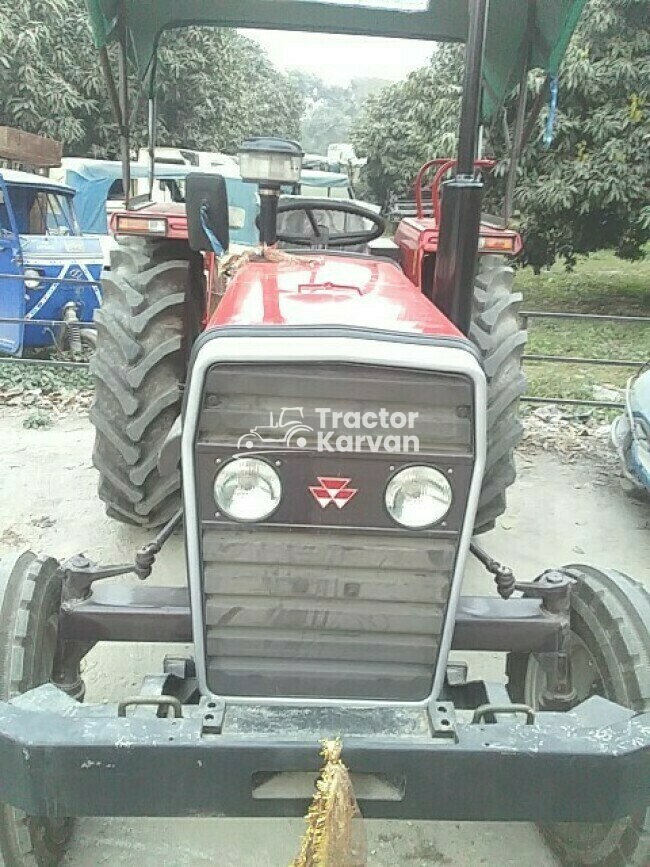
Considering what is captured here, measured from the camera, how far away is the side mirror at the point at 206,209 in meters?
2.60

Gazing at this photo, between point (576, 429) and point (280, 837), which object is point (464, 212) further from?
point (576, 429)

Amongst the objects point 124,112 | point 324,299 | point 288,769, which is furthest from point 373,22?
point 288,769

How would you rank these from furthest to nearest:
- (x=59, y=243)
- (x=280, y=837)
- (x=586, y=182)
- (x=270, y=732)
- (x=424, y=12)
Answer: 1. (x=586, y=182)
2. (x=59, y=243)
3. (x=424, y=12)
4. (x=280, y=837)
5. (x=270, y=732)

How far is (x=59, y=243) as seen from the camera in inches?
368

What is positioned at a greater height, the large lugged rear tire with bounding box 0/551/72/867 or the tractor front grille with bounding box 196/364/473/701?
the tractor front grille with bounding box 196/364/473/701

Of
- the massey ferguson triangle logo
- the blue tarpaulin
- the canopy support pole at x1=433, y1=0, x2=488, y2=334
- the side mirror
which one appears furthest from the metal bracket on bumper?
the blue tarpaulin

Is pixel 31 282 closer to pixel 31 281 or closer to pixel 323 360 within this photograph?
pixel 31 281

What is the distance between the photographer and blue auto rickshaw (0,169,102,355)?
8.33m

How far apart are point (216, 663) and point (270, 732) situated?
282mm

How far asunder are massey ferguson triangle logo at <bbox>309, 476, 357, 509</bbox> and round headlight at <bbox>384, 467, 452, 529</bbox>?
0.28 ft

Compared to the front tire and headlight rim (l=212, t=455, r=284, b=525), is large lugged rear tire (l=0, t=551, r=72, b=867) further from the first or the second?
Result: the front tire

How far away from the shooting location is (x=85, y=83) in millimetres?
16812

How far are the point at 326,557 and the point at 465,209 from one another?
0.99 m

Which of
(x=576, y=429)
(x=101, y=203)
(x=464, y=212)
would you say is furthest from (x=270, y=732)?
(x=101, y=203)
